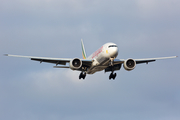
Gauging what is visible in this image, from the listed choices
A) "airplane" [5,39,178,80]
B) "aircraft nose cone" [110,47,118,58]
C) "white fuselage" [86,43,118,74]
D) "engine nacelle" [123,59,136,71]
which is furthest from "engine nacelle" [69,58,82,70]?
"engine nacelle" [123,59,136,71]

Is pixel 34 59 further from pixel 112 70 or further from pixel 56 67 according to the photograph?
pixel 112 70

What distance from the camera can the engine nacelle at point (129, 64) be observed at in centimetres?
5599

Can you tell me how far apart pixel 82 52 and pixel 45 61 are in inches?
824

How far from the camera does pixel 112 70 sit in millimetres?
59562

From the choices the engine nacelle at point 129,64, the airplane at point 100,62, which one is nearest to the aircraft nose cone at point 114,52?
the airplane at point 100,62

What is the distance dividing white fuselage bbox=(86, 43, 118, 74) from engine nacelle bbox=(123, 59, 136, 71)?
2841mm

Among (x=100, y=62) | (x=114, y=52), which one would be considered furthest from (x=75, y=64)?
(x=114, y=52)

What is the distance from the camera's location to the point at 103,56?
176 feet

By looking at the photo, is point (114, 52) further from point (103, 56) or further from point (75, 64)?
point (75, 64)

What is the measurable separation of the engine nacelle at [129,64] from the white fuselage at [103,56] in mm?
2841

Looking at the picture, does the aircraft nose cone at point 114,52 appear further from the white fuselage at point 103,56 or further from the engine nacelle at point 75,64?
the engine nacelle at point 75,64

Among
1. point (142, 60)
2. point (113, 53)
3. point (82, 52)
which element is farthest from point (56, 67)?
point (82, 52)

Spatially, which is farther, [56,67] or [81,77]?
[81,77]

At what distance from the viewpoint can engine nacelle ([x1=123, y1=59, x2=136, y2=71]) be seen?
5599cm
